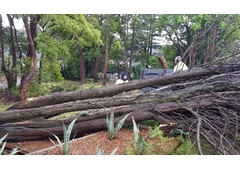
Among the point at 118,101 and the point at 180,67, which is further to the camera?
the point at 180,67

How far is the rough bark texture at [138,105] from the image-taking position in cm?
217

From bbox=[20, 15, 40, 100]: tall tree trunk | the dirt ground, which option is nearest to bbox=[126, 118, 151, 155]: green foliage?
the dirt ground

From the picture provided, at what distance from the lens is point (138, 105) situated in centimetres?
233

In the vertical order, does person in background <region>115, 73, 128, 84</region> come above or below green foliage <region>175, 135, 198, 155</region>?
above

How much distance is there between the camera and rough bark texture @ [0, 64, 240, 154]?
7.11 ft

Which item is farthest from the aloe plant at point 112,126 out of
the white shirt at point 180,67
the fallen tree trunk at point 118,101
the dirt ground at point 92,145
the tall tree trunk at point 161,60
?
the white shirt at point 180,67

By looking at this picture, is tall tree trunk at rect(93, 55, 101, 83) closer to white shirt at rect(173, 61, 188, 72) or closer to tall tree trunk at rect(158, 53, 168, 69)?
tall tree trunk at rect(158, 53, 168, 69)

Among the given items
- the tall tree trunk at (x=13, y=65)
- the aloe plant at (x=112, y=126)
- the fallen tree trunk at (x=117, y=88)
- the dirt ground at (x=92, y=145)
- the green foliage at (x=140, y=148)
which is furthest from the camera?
the tall tree trunk at (x=13, y=65)

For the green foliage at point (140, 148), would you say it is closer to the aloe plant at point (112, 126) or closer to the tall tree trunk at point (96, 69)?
the aloe plant at point (112, 126)

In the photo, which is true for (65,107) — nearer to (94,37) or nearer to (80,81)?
(80,81)

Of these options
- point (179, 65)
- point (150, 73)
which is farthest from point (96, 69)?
point (179, 65)

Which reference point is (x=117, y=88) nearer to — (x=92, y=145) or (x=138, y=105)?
(x=138, y=105)
